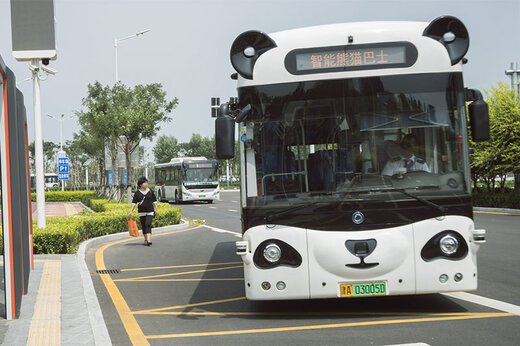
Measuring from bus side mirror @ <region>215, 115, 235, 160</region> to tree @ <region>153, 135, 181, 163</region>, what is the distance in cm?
9449

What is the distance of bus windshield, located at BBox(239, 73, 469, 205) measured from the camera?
6.79 meters

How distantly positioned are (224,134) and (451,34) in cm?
263

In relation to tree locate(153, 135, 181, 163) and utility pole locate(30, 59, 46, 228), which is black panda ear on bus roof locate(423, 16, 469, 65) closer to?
utility pole locate(30, 59, 46, 228)

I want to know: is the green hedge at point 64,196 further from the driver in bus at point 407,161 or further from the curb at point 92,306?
the driver in bus at point 407,161

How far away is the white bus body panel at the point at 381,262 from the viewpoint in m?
6.64

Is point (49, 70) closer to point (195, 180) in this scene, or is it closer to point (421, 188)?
point (421, 188)

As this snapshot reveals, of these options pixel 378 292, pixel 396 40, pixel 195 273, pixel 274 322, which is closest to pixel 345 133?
pixel 396 40

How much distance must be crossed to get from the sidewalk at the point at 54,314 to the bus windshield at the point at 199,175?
32410mm

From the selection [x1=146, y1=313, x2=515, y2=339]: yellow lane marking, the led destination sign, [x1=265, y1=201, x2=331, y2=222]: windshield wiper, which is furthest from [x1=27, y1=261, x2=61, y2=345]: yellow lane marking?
the led destination sign

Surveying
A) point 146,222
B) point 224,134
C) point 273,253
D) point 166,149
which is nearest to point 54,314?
point 273,253

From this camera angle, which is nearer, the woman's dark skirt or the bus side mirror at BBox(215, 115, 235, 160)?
the bus side mirror at BBox(215, 115, 235, 160)

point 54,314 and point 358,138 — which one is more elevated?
point 358,138

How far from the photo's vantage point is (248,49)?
23.0 feet

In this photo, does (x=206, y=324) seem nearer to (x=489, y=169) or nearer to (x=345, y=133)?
(x=345, y=133)
